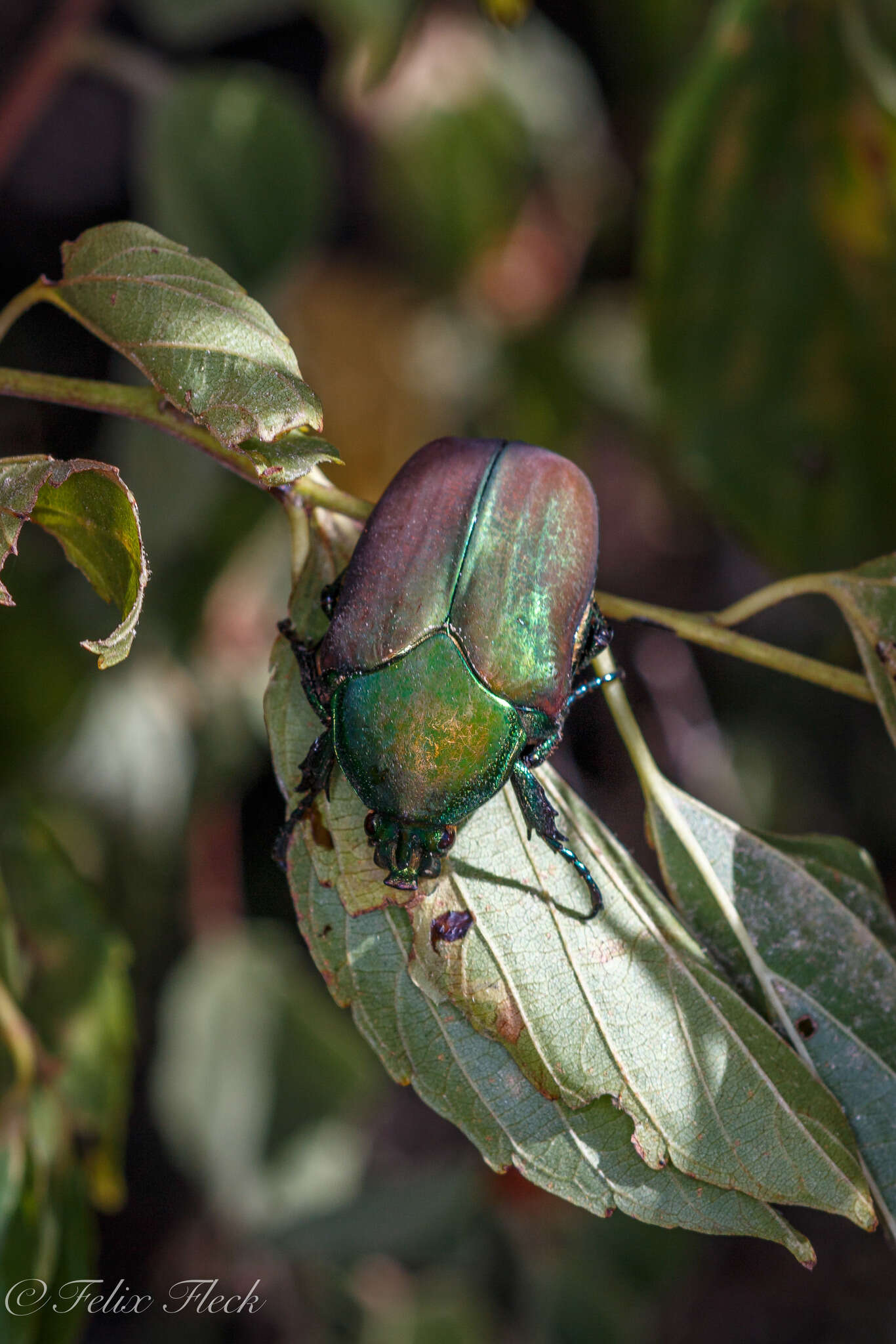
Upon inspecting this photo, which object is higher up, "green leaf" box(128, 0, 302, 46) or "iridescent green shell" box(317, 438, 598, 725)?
"green leaf" box(128, 0, 302, 46)

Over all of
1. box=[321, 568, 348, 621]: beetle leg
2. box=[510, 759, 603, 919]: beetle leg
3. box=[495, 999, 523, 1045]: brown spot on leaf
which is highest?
box=[321, 568, 348, 621]: beetle leg

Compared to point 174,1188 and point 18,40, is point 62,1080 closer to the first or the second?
point 174,1188

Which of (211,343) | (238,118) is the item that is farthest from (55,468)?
(238,118)

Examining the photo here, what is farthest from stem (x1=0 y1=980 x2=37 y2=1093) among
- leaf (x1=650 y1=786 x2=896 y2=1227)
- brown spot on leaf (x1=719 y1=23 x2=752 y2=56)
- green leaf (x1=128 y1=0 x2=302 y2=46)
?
green leaf (x1=128 y1=0 x2=302 y2=46)

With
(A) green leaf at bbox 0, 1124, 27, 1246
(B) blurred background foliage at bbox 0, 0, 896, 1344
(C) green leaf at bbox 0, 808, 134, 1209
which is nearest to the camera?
(A) green leaf at bbox 0, 1124, 27, 1246

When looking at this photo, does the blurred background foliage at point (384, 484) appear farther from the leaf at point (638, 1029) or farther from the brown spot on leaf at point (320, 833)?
the leaf at point (638, 1029)

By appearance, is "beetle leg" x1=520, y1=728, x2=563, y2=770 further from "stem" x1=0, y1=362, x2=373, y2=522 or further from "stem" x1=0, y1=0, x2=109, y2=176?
"stem" x1=0, y1=0, x2=109, y2=176

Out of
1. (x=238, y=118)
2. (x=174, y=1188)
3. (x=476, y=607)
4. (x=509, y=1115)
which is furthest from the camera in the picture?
(x=174, y=1188)
